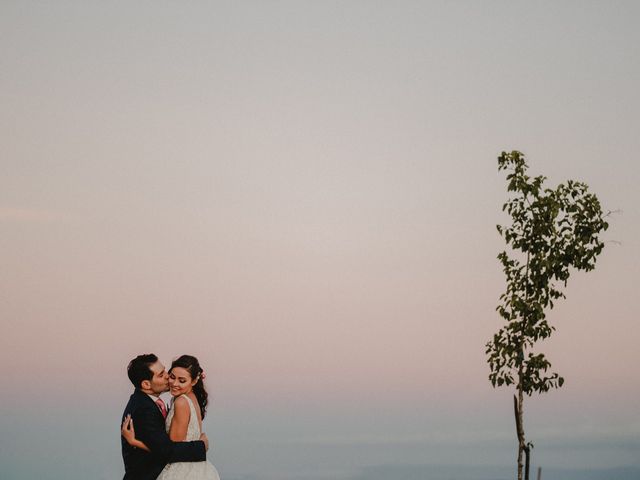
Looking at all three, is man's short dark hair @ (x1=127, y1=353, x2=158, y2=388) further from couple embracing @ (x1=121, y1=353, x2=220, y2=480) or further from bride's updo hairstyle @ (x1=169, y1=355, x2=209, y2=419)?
bride's updo hairstyle @ (x1=169, y1=355, x2=209, y2=419)

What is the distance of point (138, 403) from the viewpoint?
10961mm

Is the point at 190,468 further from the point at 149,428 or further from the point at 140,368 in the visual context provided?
the point at 140,368

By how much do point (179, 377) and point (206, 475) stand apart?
1237 millimetres

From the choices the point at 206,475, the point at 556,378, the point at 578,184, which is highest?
the point at 578,184

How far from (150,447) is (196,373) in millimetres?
1015

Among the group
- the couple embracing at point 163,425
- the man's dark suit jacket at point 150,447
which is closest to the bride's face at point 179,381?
the couple embracing at point 163,425

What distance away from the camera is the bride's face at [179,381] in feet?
36.5

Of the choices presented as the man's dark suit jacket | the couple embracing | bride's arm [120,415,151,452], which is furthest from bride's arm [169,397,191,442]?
bride's arm [120,415,151,452]

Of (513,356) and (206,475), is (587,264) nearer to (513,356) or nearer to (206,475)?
(513,356)

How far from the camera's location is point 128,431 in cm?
1098

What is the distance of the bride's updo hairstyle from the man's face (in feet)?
0.55

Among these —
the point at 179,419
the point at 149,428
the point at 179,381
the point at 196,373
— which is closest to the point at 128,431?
the point at 149,428

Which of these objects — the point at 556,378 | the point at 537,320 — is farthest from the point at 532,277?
the point at 556,378

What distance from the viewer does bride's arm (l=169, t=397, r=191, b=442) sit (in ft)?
36.4
